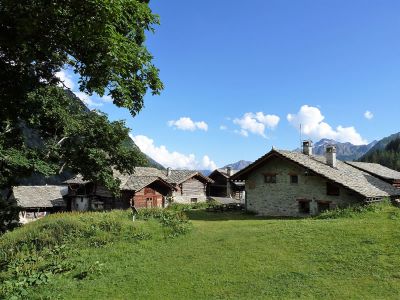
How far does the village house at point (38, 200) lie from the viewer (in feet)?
186

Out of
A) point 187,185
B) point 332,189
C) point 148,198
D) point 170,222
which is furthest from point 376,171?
point 148,198

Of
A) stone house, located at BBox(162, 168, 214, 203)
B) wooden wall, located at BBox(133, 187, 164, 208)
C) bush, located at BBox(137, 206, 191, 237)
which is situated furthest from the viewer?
stone house, located at BBox(162, 168, 214, 203)

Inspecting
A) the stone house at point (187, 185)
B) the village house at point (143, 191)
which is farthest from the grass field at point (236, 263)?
the stone house at point (187, 185)

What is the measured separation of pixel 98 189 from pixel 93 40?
4519 centimetres

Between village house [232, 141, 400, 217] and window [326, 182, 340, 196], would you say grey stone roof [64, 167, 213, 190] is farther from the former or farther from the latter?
window [326, 182, 340, 196]

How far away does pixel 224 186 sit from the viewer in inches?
2692

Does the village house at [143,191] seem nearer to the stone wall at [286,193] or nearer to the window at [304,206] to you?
the stone wall at [286,193]

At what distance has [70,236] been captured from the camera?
25.1m

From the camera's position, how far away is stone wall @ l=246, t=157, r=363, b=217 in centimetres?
3269

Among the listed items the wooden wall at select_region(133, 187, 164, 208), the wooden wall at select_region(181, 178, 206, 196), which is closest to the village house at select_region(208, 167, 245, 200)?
the wooden wall at select_region(181, 178, 206, 196)

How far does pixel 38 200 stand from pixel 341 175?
44744mm

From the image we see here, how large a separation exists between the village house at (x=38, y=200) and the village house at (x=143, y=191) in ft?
7.26

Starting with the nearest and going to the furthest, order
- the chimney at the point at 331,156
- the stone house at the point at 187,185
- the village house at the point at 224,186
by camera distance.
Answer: the chimney at the point at 331,156, the stone house at the point at 187,185, the village house at the point at 224,186

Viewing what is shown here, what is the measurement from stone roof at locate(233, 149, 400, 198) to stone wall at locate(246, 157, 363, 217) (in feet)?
2.12
